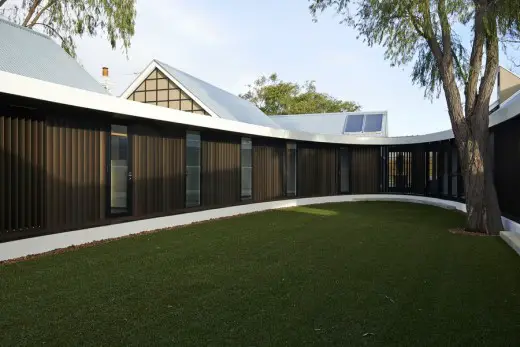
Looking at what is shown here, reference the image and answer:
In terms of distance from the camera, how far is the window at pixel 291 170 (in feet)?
45.3

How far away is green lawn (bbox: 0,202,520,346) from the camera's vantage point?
308 centimetres

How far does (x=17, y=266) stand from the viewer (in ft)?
16.6

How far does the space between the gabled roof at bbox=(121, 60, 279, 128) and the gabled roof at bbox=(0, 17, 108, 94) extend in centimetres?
778

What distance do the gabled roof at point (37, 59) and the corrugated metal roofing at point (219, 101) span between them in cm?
778

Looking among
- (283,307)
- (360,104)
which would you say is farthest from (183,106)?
(360,104)

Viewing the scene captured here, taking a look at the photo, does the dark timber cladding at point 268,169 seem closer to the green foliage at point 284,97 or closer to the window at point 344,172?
the window at point 344,172

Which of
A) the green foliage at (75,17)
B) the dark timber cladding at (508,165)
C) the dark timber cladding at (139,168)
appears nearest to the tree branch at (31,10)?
the green foliage at (75,17)

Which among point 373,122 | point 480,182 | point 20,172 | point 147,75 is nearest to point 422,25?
point 480,182

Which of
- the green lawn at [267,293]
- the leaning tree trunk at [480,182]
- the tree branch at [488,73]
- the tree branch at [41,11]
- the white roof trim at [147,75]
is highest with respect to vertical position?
the tree branch at [41,11]

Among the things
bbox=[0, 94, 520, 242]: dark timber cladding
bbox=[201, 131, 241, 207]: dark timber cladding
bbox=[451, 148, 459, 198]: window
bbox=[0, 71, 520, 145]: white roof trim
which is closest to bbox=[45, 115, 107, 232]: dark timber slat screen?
bbox=[0, 94, 520, 242]: dark timber cladding

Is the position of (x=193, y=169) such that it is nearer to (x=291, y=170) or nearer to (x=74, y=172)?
(x=74, y=172)

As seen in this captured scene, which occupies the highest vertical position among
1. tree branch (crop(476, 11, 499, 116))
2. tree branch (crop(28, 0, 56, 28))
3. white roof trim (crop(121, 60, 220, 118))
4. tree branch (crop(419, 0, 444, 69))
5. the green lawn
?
tree branch (crop(28, 0, 56, 28))

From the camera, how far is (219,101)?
18.0 m

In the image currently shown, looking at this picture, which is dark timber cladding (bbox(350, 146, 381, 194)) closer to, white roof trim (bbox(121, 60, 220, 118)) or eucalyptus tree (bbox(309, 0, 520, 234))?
white roof trim (bbox(121, 60, 220, 118))
